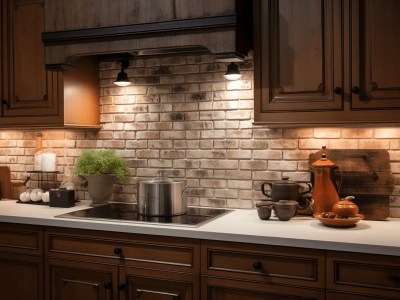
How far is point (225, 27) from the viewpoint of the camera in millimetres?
2502

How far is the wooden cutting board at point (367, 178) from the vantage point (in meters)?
2.60

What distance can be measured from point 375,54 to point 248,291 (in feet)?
4.33

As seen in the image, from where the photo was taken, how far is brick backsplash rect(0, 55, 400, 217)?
2.82 metres

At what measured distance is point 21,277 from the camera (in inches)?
111

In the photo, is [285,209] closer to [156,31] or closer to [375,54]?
[375,54]

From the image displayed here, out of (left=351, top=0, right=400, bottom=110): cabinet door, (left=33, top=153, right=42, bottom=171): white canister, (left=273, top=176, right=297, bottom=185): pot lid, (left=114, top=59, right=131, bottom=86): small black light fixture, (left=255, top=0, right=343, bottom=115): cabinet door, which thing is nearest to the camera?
(left=351, top=0, right=400, bottom=110): cabinet door

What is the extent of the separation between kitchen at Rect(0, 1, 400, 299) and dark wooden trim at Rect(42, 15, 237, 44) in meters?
0.33

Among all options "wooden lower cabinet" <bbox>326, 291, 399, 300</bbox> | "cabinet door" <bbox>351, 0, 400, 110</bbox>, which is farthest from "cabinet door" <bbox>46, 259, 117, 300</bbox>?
"cabinet door" <bbox>351, 0, 400, 110</bbox>

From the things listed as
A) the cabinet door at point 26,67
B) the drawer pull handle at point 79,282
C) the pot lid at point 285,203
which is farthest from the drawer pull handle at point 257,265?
the cabinet door at point 26,67

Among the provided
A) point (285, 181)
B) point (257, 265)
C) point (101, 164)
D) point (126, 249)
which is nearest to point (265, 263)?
point (257, 265)

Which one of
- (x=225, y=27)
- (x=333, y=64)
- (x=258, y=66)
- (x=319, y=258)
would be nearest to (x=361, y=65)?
(x=333, y=64)

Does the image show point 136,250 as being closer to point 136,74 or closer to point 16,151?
point 136,74

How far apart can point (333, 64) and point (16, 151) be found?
2489 millimetres

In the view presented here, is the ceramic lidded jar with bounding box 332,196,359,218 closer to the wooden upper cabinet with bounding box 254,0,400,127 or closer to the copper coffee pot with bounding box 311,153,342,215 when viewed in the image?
the copper coffee pot with bounding box 311,153,342,215
